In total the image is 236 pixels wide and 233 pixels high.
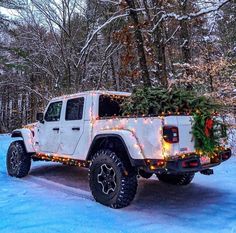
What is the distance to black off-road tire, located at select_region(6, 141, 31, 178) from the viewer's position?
7840mm

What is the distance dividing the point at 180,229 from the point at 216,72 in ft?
26.2

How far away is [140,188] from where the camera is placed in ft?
21.7

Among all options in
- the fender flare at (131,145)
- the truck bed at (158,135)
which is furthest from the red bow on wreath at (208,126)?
the fender flare at (131,145)

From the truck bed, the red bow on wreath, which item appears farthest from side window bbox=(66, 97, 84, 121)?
the red bow on wreath

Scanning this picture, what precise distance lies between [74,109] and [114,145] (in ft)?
4.92

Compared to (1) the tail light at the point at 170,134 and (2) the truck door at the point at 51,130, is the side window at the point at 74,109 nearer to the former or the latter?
(2) the truck door at the point at 51,130

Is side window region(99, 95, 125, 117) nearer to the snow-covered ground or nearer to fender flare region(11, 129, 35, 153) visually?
the snow-covered ground

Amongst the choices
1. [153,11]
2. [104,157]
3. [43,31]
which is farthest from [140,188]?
[43,31]

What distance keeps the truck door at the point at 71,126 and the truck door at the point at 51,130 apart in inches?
9.4

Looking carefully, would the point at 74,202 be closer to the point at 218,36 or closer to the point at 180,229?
the point at 180,229

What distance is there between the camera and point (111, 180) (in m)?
5.34

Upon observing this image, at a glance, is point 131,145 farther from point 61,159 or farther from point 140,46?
point 140,46

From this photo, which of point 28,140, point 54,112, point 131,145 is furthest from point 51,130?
point 131,145

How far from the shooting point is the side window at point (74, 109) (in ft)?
21.1
